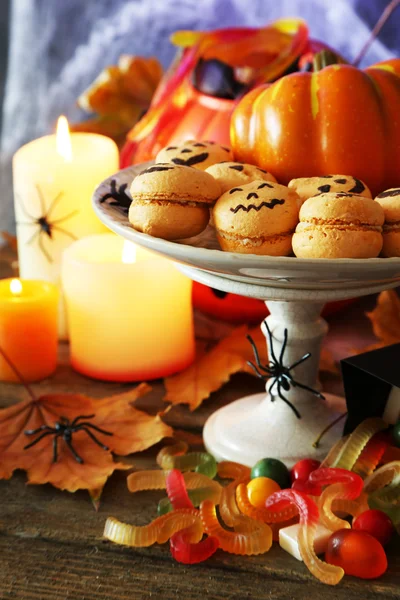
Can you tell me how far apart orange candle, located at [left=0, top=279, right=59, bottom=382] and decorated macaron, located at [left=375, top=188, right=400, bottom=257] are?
365 mm

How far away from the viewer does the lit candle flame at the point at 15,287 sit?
29.9 inches

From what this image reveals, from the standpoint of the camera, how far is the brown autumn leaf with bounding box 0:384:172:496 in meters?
0.60

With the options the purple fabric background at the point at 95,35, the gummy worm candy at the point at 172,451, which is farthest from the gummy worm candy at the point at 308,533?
the purple fabric background at the point at 95,35

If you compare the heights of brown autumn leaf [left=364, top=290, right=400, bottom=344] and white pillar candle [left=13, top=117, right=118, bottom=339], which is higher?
white pillar candle [left=13, top=117, right=118, bottom=339]

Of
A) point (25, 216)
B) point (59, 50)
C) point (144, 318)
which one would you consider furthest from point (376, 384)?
point (59, 50)

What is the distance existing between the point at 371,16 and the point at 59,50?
1.75 ft

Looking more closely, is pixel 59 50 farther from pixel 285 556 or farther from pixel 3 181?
pixel 285 556

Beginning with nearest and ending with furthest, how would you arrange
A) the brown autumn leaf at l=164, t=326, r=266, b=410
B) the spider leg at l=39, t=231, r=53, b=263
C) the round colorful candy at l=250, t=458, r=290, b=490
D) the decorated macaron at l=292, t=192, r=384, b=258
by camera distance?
the decorated macaron at l=292, t=192, r=384, b=258, the round colorful candy at l=250, t=458, r=290, b=490, the brown autumn leaf at l=164, t=326, r=266, b=410, the spider leg at l=39, t=231, r=53, b=263

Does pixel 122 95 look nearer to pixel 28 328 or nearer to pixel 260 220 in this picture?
pixel 28 328

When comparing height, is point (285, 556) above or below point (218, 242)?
below

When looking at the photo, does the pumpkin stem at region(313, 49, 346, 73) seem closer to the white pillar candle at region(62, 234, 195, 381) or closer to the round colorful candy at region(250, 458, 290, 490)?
the white pillar candle at region(62, 234, 195, 381)

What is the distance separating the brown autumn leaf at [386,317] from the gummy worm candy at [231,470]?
268 mm

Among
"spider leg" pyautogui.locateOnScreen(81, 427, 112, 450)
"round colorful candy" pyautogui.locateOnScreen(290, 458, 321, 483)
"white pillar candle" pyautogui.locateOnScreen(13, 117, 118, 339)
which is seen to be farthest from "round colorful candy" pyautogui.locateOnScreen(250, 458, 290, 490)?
"white pillar candle" pyautogui.locateOnScreen(13, 117, 118, 339)

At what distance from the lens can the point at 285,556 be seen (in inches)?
20.6
